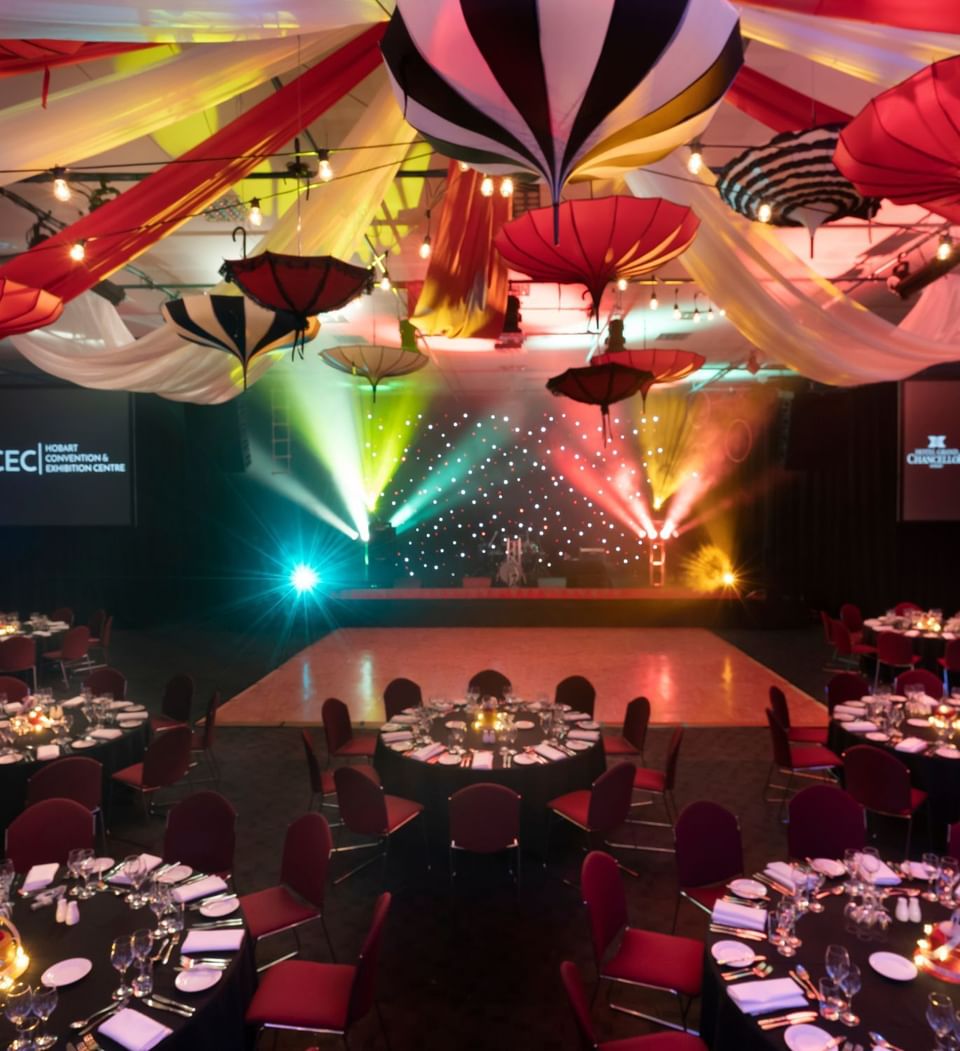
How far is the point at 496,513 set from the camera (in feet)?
54.0

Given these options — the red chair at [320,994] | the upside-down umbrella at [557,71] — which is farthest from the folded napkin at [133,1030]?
the upside-down umbrella at [557,71]

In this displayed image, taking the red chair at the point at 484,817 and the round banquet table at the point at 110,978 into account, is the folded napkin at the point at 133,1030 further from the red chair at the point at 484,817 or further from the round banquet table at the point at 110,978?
the red chair at the point at 484,817

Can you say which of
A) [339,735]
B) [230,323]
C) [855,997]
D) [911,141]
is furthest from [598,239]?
[339,735]

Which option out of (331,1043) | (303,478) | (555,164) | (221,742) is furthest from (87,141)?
(303,478)

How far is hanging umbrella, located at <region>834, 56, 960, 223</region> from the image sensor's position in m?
1.97

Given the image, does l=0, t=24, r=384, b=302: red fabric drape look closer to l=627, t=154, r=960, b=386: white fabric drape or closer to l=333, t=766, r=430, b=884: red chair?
l=627, t=154, r=960, b=386: white fabric drape

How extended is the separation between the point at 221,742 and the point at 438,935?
395cm

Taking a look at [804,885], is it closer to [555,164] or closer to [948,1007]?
[948,1007]

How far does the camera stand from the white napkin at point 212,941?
9.43ft

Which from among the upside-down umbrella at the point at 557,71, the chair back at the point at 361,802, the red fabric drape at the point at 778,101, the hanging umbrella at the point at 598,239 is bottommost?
the chair back at the point at 361,802

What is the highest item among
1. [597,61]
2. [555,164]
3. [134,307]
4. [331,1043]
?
[134,307]

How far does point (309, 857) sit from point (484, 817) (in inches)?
38.9

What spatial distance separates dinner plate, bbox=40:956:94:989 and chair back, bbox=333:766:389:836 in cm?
181

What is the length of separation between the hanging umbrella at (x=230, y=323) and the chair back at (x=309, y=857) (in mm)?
2371
